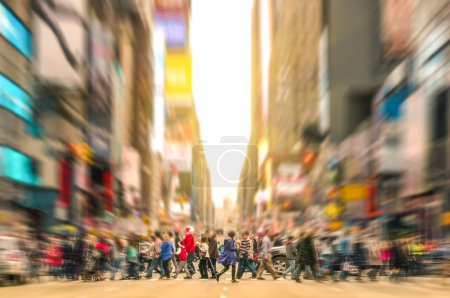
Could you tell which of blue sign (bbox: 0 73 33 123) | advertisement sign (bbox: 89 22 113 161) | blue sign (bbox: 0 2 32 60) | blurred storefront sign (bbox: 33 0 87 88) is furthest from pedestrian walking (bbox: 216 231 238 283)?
advertisement sign (bbox: 89 22 113 161)

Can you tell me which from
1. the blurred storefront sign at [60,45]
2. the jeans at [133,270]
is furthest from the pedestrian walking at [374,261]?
the blurred storefront sign at [60,45]

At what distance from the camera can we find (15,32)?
1735 inches

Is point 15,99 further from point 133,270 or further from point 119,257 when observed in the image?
point 133,270

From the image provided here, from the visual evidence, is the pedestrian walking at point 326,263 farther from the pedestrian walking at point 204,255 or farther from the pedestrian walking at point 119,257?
the pedestrian walking at point 119,257

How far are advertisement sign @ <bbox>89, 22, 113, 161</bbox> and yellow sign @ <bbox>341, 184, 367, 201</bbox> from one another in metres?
20.9

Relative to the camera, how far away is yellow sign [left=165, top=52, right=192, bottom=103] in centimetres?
13438

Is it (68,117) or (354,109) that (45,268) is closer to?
(68,117)

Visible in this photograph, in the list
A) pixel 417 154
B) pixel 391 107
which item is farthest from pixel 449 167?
pixel 391 107

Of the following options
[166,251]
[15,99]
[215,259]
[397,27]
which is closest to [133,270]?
[166,251]

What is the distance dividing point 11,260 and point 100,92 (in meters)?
46.0

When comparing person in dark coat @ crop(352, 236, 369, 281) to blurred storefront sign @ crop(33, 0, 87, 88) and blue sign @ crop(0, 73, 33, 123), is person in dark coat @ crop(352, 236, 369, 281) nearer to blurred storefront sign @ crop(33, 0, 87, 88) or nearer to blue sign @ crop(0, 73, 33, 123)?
blue sign @ crop(0, 73, 33, 123)

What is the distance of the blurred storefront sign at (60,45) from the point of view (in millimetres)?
50000

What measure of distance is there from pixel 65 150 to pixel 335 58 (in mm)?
29692

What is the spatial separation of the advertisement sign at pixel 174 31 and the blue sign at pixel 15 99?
82.2m
